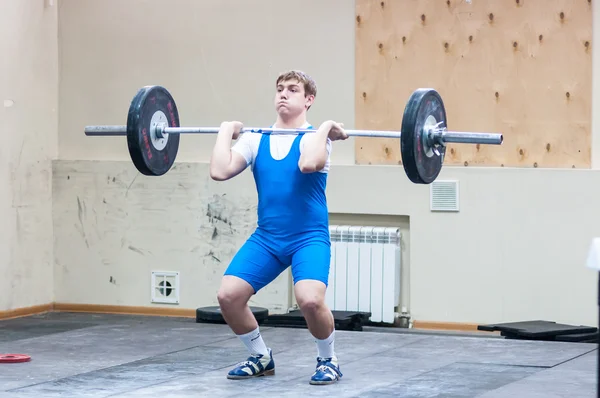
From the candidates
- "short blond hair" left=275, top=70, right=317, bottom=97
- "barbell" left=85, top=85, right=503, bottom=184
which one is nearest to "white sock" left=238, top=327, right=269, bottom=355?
"barbell" left=85, top=85, right=503, bottom=184

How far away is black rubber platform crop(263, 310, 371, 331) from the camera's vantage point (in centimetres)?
623

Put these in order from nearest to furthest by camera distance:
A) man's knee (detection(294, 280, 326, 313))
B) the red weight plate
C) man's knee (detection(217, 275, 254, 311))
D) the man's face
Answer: man's knee (detection(294, 280, 326, 313)), man's knee (detection(217, 275, 254, 311)), the man's face, the red weight plate

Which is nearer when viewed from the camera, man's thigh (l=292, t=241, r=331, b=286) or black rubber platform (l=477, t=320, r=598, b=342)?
man's thigh (l=292, t=241, r=331, b=286)

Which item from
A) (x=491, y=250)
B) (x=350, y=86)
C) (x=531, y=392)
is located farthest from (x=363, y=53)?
(x=531, y=392)

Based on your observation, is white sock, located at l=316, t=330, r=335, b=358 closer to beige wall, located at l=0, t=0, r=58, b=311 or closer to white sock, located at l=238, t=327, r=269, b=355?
white sock, located at l=238, t=327, r=269, b=355

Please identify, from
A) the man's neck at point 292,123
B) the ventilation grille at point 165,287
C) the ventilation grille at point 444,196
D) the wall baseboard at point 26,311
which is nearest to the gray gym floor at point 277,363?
the wall baseboard at point 26,311

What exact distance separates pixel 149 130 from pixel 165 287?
7.42 ft

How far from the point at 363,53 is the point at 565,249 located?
1.63 meters

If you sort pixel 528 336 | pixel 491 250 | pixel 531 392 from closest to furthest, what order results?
pixel 531 392, pixel 528 336, pixel 491 250

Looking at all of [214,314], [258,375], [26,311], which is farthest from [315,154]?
[26,311]

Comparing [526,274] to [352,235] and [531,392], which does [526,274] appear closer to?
[352,235]

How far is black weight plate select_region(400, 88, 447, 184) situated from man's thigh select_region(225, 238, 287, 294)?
0.66 m

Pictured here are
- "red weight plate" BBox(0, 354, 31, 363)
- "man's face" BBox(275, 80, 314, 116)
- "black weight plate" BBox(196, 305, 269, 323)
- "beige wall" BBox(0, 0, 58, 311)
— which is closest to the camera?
"man's face" BBox(275, 80, 314, 116)

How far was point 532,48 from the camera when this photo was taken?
20.1 ft
